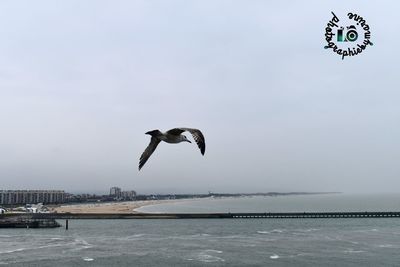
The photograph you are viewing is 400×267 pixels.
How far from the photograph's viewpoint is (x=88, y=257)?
164 feet

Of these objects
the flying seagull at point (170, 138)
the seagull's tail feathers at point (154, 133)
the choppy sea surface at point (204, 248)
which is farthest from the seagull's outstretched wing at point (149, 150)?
the choppy sea surface at point (204, 248)

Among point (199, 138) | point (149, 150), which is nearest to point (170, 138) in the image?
point (149, 150)

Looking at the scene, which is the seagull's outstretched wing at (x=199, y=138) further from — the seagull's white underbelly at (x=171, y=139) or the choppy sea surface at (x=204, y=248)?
the choppy sea surface at (x=204, y=248)

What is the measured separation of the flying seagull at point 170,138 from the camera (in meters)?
4.45

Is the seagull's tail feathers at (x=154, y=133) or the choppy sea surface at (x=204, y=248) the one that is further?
the choppy sea surface at (x=204, y=248)

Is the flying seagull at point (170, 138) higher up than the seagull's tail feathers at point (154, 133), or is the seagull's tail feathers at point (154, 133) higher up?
the seagull's tail feathers at point (154, 133)

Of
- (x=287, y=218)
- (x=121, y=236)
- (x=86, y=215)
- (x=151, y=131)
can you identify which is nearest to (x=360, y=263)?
(x=121, y=236)

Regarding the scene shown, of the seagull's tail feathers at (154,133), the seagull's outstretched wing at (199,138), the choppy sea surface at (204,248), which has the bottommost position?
the choppy sea surface at (204,248)

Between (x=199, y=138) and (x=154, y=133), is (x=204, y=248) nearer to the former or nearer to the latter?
(x=154, y=133)

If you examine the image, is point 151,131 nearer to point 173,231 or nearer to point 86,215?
point 173,231

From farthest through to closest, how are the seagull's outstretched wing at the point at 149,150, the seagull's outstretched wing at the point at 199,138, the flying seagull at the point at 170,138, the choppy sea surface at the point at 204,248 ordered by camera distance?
the choppy sea surface at the point at 204,248 → the seagull's outstretched wing at the point at 149,150 → the flying seagull at the point at 170,138 → the seagull's outstretched wing at the point at 199,138

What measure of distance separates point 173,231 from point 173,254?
28.8 meters

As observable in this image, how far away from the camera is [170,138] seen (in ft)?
17.2

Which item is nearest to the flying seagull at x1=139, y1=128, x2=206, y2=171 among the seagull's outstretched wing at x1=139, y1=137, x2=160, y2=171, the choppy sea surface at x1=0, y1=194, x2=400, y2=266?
the seagull's outstretched wing at x1=139, y1=137, x2=160, y2=171
